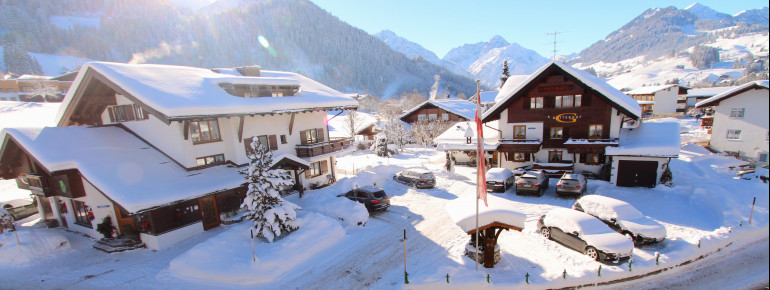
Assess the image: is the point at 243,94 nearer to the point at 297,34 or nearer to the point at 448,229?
the point at 448,229

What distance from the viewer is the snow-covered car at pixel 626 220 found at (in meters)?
14.4

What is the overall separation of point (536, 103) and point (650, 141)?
8264mm

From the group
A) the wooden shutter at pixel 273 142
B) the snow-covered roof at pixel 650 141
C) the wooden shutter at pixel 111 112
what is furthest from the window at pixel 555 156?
the wooden shutter at pixel 111 112

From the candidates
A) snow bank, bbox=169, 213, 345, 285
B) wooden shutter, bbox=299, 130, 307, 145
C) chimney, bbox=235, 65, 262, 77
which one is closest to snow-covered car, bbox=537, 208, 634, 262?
snow bank, bbox=169, 213, 345, 285

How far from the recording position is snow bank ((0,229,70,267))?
15812 millimetres

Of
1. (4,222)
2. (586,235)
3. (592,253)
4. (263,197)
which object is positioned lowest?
(592,253)

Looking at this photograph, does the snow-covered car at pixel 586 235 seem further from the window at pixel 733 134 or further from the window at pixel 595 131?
the window at pixel 733 134

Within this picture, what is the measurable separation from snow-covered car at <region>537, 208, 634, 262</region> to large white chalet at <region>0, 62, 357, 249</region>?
53.8ft

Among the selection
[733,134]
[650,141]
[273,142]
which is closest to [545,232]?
[650,141]

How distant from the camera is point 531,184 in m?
22.0

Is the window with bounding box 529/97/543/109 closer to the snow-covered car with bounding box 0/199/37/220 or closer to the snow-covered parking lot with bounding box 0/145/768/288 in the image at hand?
the snow-covered parking lot with bounding box 0/145/768/288

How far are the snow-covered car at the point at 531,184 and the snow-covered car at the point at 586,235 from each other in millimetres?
6102

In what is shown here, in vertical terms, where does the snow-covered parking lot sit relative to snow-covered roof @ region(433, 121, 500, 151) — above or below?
below

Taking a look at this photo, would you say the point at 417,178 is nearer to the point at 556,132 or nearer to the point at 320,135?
the point at 320,135
